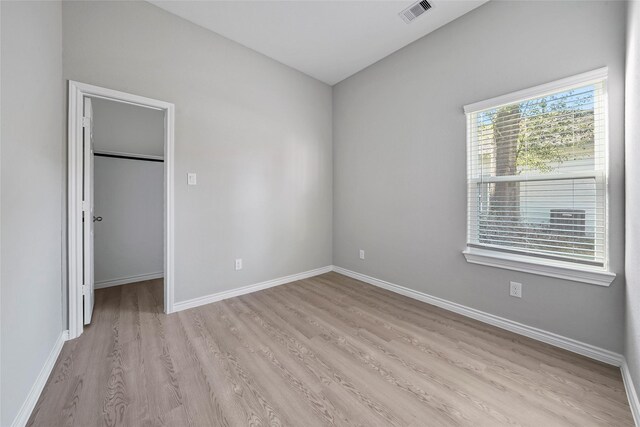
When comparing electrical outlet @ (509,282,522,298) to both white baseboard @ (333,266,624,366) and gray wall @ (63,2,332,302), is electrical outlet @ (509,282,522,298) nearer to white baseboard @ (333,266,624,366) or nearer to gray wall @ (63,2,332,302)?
white baseboard @ (333,266,624,366)

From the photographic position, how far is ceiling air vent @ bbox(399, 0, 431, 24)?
2.36 m

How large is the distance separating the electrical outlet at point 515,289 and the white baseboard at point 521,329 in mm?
237

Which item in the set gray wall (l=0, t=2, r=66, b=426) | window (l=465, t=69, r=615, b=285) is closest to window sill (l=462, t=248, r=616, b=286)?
window (l=465, t=69, r=615, b=285)

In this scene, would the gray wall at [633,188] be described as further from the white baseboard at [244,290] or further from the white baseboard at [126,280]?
the white baseboard at [126,280]

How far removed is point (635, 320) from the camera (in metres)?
1.39

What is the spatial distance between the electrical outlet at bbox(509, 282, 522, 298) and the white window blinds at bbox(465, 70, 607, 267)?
0.28m

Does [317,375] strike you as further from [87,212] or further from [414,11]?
[414,11]

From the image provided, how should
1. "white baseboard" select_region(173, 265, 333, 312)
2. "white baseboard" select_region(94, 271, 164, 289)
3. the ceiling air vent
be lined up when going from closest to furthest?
the ceiling air vent, "white baseboard" select_region(173, 265, 333, 312), "white baseboard" select_region(94, 271, 164, 289)

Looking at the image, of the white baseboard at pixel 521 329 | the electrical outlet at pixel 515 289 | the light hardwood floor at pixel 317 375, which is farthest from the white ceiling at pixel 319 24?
the light hardwood floor at pixel 317 375

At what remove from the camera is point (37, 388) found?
4.75 feet

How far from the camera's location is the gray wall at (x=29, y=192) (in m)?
1.19

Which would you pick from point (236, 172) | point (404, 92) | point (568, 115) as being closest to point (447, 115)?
point (404, 92)

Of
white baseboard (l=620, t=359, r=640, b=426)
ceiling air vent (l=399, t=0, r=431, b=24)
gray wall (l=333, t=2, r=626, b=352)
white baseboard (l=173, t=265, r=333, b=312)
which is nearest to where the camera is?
white baseboard (l=620, t=359, r=640, b=426)

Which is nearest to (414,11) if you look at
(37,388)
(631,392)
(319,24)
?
(319,24)
